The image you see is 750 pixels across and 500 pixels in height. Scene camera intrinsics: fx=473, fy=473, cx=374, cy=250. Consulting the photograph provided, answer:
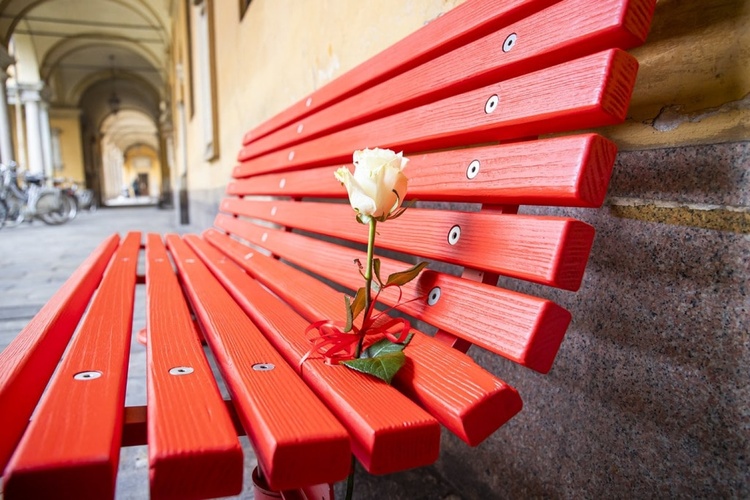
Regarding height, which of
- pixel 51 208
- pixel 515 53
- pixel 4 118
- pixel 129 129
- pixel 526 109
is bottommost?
pixel 51 208

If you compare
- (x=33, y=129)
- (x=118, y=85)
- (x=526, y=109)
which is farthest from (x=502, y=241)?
(x=118, y=85)

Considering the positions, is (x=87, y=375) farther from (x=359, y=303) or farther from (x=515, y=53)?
(x=515, y=53)

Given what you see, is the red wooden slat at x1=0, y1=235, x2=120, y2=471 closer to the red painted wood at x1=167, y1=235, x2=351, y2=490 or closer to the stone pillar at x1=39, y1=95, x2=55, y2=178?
the red painted wood at x1=167, y1=235, x2=351, y2=490

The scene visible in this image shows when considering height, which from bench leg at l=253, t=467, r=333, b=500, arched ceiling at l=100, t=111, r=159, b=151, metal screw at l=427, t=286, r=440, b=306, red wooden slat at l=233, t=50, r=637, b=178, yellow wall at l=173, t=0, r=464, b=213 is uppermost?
arched ceiling at l=100, t=111, r=159, b=151

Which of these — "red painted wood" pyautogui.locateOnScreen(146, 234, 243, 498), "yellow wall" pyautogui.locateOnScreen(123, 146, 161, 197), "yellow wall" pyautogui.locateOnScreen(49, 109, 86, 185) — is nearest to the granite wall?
"red painted wood" pyautogui.locateOnScreen(146, 234, 243, 498)

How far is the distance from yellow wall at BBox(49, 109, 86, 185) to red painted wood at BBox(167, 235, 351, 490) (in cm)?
2432

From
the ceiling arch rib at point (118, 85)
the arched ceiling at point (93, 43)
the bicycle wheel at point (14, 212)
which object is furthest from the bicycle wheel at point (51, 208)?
the ceiling arch rib at point (118, 85)

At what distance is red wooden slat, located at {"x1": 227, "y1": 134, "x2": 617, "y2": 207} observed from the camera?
669 millimetres

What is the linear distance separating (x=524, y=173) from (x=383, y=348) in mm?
372

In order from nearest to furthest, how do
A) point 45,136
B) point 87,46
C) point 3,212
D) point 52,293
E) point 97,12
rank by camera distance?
point 52,293 < point 3,212 < point 97,12 < point 45,136 < point 87,46

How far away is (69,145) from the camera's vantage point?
71.0 ft

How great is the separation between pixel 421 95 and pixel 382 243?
1.18ft

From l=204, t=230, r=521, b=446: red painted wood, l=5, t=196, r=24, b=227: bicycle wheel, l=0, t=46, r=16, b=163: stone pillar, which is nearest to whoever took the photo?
l=204, t=230, r=521, b=446: red painted wood

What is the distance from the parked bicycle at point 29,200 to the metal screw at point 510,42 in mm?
10672
